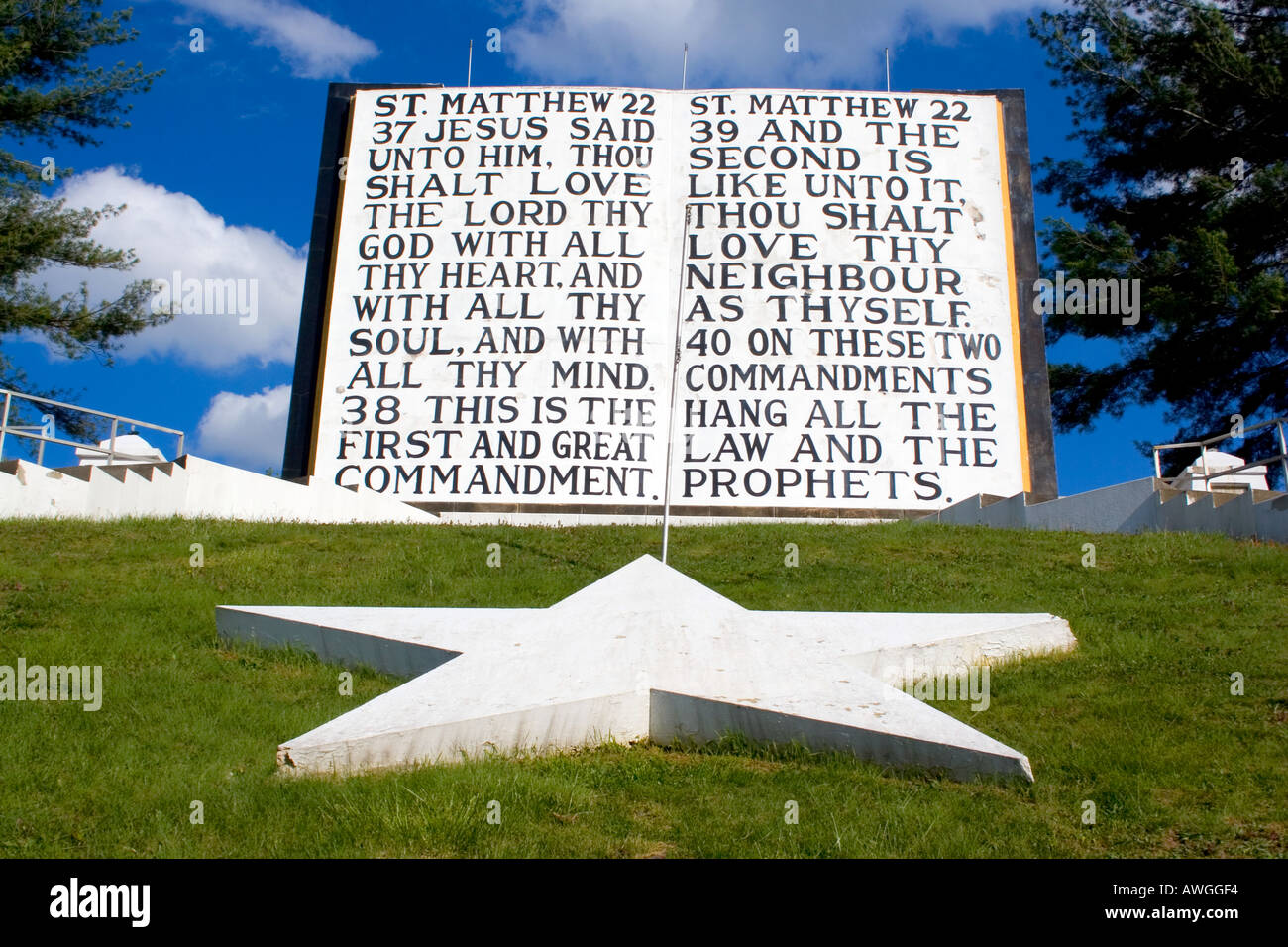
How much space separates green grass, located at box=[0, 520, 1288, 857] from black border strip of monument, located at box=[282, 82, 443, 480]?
9530 mm

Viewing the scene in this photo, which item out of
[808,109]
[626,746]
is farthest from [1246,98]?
[626,746]

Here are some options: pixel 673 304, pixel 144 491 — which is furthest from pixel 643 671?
pixel 673 304

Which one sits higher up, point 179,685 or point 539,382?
point 539,382

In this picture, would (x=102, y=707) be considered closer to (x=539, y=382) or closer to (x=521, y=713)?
(x=521, y=713)

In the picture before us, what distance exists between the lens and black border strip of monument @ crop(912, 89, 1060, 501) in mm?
23312

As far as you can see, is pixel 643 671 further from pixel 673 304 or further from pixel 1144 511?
pixel 673 304

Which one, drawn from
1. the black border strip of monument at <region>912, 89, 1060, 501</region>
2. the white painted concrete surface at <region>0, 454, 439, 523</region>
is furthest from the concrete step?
the white painted concrete surface at <region>0, 454, 439, 523</region>

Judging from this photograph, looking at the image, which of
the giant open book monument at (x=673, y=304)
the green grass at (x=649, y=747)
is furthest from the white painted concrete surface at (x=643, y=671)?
the giant open book monument at (x=673, y=304)

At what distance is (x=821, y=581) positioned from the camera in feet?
43.6

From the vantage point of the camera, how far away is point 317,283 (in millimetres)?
24938

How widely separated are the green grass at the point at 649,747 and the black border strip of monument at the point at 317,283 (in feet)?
31.3

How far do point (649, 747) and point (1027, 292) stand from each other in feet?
64.1

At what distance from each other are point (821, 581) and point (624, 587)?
4.52 m

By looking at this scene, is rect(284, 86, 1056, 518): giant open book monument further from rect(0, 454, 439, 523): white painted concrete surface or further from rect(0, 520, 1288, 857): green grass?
rect(0, 520, 1288, 857): green grass
